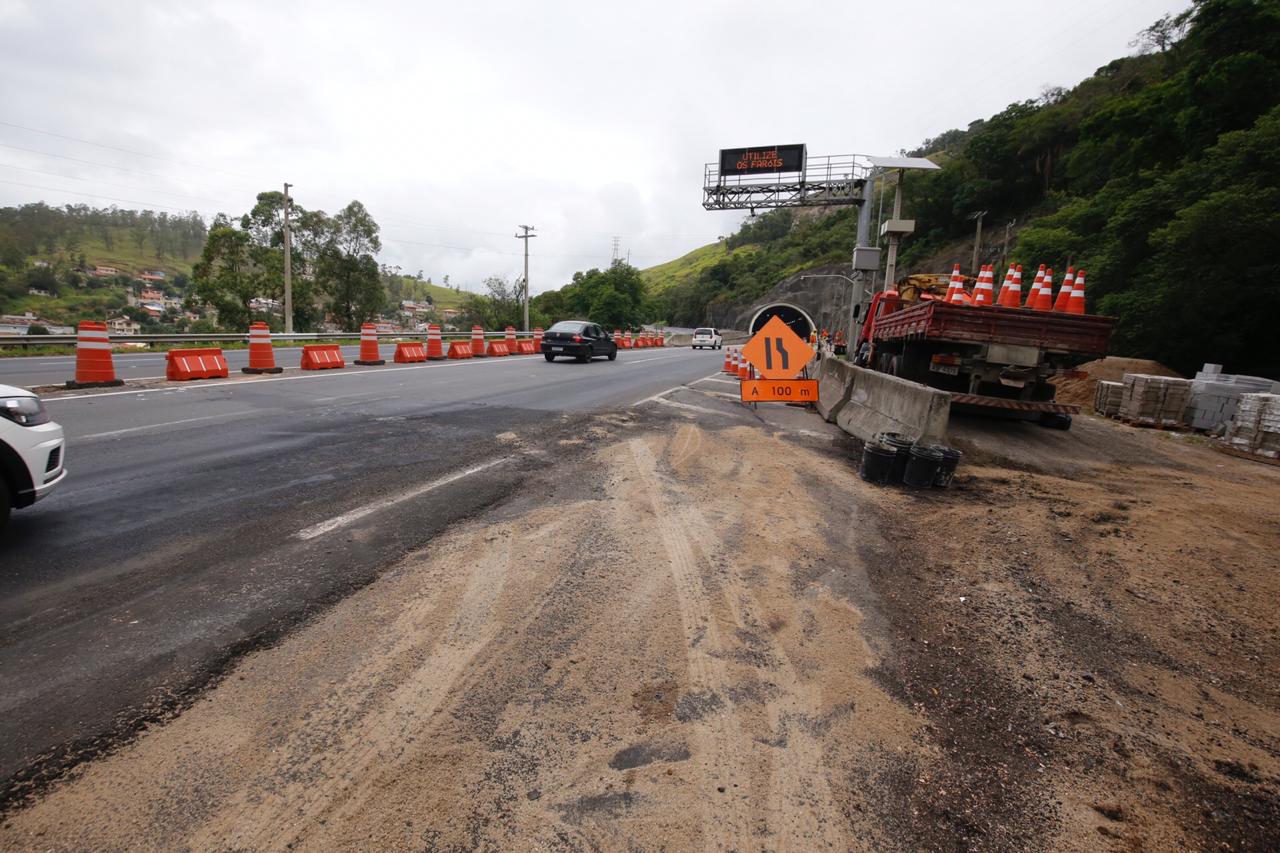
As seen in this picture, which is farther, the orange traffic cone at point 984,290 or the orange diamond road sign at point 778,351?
the orange traffic cone at point 984,290

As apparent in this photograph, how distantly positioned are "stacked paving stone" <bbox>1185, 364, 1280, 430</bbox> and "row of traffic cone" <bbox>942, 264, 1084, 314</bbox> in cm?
477

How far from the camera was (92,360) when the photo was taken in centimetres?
1058

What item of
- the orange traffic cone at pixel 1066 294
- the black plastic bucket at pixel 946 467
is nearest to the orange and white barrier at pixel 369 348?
the black plastic bucket at pixel 946 467

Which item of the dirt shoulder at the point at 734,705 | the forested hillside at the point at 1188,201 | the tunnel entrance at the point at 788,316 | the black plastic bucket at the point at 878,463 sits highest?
the forested hillside at the point at 1188,201

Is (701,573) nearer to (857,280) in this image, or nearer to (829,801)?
(829,801)

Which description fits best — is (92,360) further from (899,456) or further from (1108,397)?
(1108,397)

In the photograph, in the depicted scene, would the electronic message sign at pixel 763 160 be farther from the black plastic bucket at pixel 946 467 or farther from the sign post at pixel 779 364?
the black plastic bucket at pixel 946 467

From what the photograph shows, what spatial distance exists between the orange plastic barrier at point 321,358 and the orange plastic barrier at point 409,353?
2762 millimetres

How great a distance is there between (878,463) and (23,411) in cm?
734

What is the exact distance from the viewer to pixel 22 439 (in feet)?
12.4

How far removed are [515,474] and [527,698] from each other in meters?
3.60

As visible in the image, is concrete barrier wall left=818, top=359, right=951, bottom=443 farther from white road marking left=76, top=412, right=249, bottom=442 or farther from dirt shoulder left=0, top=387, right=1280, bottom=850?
white road marking left=76, top=412, right=249, bottom=442

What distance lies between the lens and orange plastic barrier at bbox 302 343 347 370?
1510cm

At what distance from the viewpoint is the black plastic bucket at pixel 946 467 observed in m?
6.21
